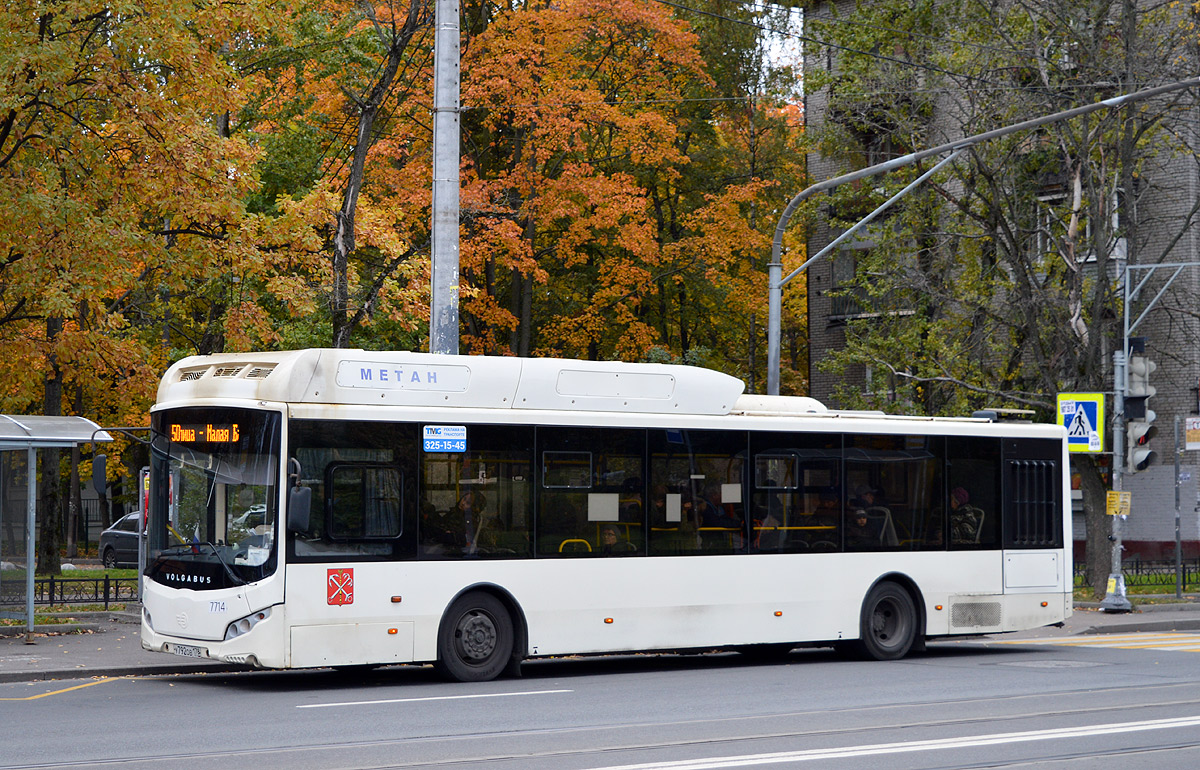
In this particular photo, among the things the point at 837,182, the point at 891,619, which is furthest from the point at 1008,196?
the point at 891,619

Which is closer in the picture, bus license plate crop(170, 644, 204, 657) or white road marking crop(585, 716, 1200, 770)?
white road marking crop(585, 716, 1200, 770)

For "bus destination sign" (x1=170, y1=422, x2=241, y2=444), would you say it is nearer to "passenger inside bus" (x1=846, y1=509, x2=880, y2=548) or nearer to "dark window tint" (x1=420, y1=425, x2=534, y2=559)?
"dark window tint" (x1=420, y1=425, x2=534, y2=559)

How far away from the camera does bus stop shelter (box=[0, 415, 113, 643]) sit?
17031mm

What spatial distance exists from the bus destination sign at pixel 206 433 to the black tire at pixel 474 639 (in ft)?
8.62

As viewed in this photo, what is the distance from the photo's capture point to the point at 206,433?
1341cm

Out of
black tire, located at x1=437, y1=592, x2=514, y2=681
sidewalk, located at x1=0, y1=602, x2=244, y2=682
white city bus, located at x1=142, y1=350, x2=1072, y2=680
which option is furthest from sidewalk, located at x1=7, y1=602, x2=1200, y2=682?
black tire, located at x1=437, y1=592, x2=514, y2=681

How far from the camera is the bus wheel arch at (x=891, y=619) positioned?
53.9ft

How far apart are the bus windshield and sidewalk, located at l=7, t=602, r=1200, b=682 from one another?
1.65 m

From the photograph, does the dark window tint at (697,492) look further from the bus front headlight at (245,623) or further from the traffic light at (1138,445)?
the traffic light at (1138,445)

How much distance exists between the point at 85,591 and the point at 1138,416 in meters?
17.8

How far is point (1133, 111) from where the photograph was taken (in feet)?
86.6

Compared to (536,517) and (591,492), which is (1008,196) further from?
(536,517)

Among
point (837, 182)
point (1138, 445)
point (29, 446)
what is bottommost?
point (29, 446)

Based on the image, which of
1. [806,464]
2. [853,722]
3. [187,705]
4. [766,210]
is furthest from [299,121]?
[853,722]
